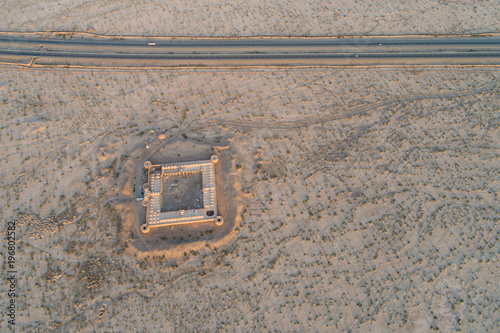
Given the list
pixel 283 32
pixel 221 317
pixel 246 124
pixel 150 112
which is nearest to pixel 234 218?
pixel 221 317

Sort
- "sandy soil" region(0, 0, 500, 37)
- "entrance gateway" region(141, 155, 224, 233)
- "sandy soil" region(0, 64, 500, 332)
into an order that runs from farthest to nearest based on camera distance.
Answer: "sandy soil" region(0, 0, 500, 37) → "entrance gateway" region(141, 155, 224, 233) → "sandy soil" region(0, 64, 500, 332)

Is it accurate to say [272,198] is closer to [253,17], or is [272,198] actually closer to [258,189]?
[258,189]

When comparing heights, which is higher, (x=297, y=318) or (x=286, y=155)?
(x=286, y=155)

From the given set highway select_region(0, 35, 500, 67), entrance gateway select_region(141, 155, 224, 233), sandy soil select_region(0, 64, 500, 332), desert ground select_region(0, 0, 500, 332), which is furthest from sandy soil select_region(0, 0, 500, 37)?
entrance gateway select_region(141, 155, 224, 233)

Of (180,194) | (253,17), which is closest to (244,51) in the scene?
(253,17)

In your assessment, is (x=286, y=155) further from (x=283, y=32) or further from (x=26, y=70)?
(x=26, y=70)

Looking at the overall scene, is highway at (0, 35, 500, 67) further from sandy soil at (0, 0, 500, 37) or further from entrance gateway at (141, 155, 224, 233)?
entrance gateway at (141, 155, 224, 233)
